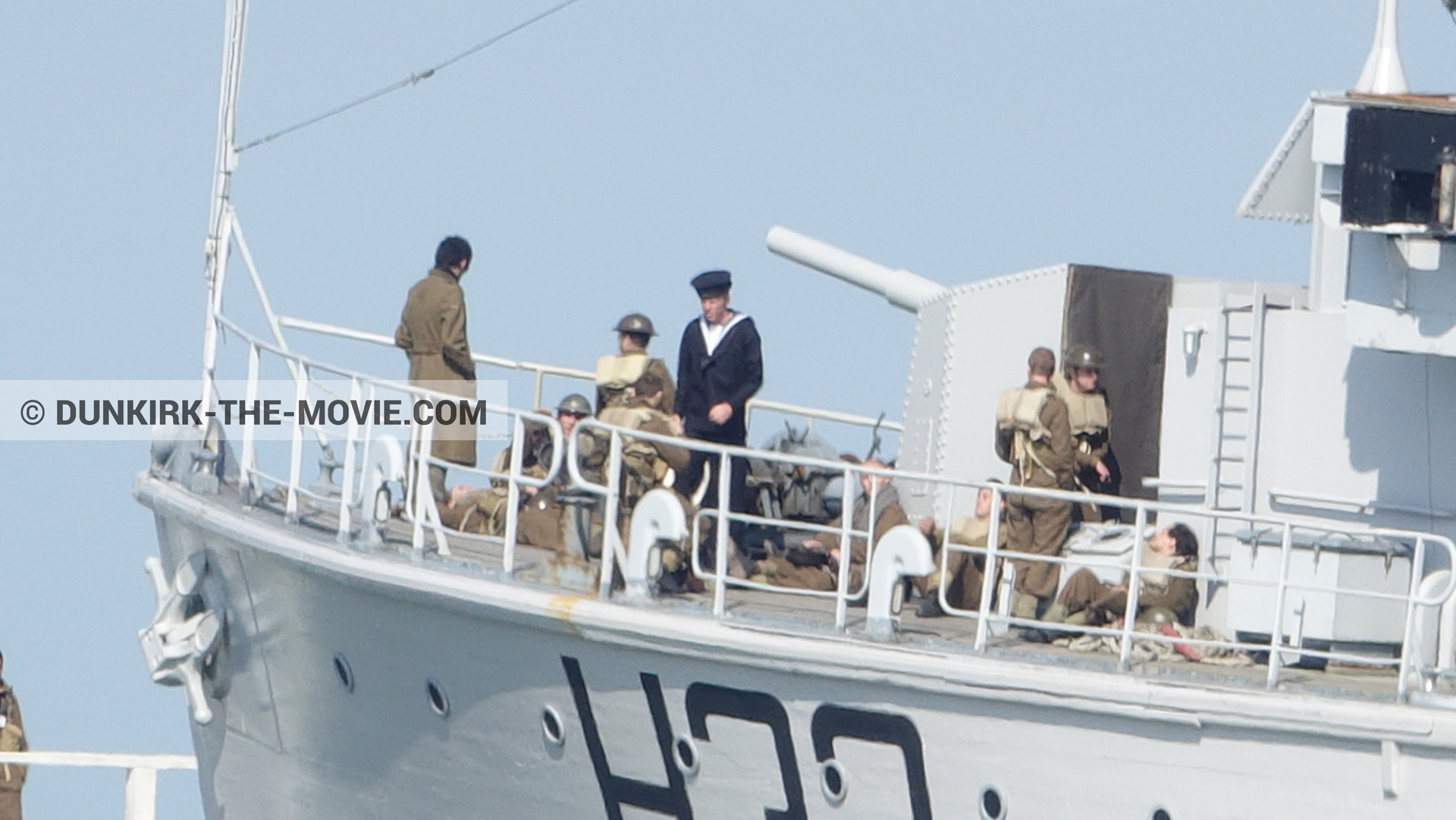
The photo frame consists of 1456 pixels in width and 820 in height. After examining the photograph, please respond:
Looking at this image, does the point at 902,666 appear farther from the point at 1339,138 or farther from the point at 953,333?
the point at 953,333

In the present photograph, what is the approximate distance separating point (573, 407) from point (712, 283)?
1.34 metres

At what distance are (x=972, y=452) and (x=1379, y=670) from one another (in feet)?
11.8

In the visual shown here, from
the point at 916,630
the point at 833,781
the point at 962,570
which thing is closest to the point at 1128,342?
the point at 962,570

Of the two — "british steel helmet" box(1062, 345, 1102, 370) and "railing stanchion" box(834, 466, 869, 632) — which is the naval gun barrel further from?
"railing stanchion" box(834, 466, 869, 632)

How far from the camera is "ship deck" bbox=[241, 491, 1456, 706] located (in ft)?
34.9

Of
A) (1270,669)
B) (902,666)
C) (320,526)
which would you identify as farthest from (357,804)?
(1270,669)

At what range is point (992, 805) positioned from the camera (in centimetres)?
1088

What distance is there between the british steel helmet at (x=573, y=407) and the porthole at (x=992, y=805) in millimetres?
3854

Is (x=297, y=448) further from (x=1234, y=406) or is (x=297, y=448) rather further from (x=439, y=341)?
(x=1234, y=406)

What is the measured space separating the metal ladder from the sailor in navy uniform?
2374 mm

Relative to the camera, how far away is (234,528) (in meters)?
13.8

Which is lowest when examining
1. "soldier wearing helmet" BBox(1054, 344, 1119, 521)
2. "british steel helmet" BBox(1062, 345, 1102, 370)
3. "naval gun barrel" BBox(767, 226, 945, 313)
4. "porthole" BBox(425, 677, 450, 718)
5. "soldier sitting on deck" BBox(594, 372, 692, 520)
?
"porthole" BBox(425, 677, 450, 718)

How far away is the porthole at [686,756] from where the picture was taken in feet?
38.0

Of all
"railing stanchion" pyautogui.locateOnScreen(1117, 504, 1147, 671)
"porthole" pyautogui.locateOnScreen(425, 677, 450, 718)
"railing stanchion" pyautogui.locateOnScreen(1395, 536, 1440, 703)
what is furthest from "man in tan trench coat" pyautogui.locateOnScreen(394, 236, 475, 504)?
"railing stanchion" pyautogui.locateOnScreen(1395, 536, 1440, 703)
